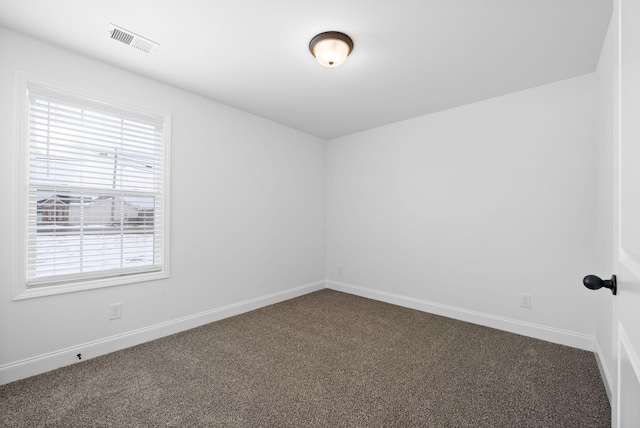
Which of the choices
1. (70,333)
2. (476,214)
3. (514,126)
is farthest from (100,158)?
(514,126)

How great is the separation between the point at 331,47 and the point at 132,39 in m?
1.48

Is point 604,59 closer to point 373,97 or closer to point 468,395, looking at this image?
point 373,97

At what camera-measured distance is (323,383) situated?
205 centimetres

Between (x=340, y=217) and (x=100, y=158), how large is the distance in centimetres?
305

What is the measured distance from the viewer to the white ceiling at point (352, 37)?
1.83 metres

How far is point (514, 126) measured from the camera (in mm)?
2945

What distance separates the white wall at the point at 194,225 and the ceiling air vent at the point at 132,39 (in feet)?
1.65

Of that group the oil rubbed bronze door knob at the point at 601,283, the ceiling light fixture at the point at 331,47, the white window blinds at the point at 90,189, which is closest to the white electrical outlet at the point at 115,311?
the white window blinds at the point at 90,189

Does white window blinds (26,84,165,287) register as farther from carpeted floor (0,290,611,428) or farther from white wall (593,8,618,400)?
white wall (593,8,618,400)

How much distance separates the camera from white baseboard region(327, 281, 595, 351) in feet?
8.57

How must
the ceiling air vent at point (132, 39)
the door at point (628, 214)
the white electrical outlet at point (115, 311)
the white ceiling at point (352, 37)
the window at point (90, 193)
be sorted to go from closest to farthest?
the door at point (628, 214)
the white ceiling at point (352, 37)
the ceiling air vent at point (132, 39)
the window at point (90, 193)
the white electrical outlet at point (115, 311)

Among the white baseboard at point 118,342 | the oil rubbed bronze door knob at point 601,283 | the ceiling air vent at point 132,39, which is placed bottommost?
the white baseboard at point 118,342

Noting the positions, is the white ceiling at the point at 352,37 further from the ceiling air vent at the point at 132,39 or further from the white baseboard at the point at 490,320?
the white baseboard at the point at 490,320

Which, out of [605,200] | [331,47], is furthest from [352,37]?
→ [605,200]
